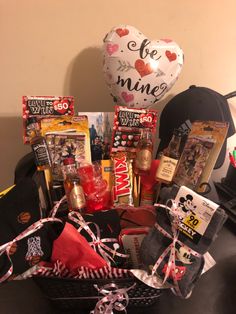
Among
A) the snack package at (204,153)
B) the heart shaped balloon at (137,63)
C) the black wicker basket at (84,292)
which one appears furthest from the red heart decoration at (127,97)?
the black wicker basket at (84,292)

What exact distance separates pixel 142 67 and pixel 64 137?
1.06 ft

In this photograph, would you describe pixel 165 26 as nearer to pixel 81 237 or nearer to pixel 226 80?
pixel 226 80

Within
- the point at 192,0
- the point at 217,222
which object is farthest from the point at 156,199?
the point at 192,0

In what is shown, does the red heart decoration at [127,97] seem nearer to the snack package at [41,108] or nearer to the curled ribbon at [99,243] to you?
the snack package at [41,108]

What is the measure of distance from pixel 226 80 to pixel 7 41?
0.92 meters

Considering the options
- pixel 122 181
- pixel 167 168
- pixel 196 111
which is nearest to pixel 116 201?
pixel 122 181

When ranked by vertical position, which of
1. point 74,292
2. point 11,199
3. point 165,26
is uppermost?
point 165,26

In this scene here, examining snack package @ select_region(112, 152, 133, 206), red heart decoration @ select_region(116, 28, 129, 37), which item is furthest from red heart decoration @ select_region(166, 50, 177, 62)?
snack package @ select_region(112, 152, 133, 206)

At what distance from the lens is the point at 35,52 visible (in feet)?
3.51

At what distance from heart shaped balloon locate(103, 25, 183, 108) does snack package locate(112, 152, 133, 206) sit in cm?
23

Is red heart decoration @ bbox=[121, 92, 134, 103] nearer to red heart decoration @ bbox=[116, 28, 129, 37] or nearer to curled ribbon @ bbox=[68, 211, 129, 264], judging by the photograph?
red heart decoration @ bbox=[116, 28, 129, 37]

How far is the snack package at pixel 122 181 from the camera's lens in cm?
77

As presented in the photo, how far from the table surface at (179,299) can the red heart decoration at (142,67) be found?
23.8 inches

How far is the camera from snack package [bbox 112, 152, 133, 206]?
0.77 meters
